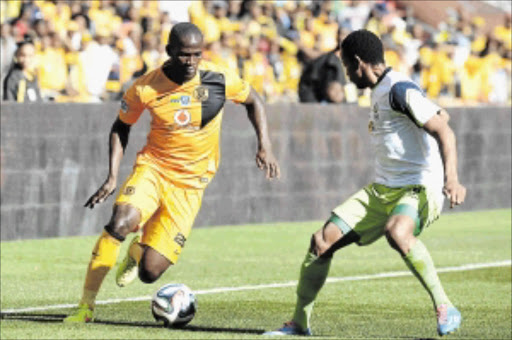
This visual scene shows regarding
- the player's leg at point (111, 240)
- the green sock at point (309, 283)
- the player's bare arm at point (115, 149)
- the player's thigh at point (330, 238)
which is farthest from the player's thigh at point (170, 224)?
the player's thigh at point (330, 238)

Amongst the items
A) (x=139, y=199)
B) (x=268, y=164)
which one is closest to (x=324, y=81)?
(x=268, y=164)

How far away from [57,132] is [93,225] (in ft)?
4.20

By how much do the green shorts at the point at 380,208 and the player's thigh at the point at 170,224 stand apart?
1.63m

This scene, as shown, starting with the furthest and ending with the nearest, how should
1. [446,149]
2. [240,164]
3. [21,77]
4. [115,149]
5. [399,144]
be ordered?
[240,164] < [21,77] < [115,149] < [399,144] < [446,149]

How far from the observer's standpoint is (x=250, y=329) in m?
9.60

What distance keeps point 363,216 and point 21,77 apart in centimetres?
859

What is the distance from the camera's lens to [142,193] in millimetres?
10008

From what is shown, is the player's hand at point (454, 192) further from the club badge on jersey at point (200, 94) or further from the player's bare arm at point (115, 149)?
the player's bare arm at point (115, 149)

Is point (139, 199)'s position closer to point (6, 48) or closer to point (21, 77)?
point (21, 77)

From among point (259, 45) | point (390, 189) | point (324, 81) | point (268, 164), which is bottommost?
point (390, 189)

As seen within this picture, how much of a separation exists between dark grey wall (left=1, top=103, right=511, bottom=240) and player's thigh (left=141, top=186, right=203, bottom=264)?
6189 mm

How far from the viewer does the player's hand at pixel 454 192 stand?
8.32 m

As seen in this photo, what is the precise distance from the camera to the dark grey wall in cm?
1644

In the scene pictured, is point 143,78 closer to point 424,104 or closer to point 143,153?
point 143,153
